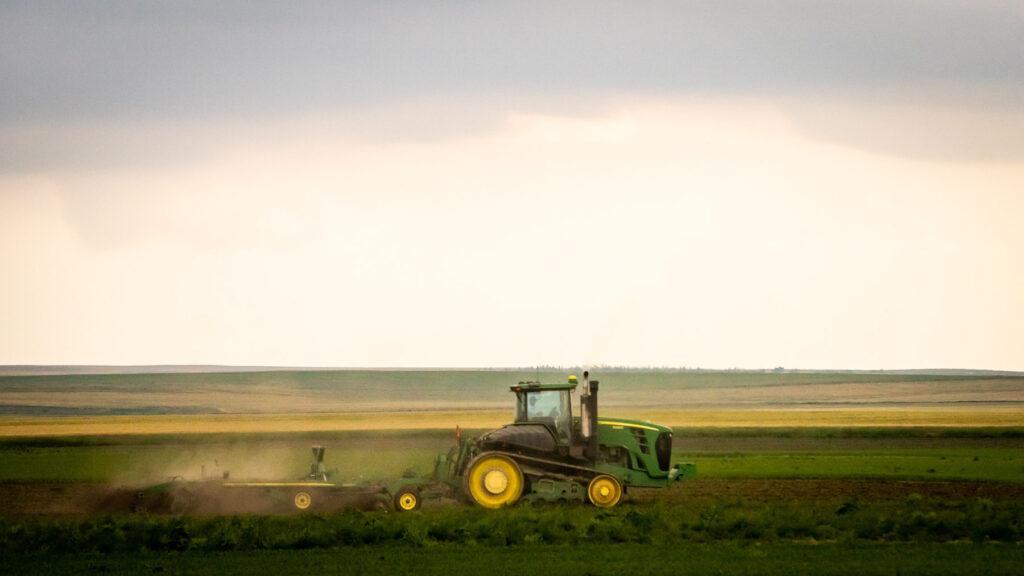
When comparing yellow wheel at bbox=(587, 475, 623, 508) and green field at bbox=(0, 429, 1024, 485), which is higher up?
yellow wheel at bbox=(587, 475, 623, 508)

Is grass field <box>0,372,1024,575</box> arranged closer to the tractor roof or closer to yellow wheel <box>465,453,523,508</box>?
yellow wheel <box>465,453,523,508</box>

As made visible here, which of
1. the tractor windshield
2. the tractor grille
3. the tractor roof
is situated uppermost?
the tractor roof

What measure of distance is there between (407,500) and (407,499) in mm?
22

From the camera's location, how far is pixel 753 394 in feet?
635

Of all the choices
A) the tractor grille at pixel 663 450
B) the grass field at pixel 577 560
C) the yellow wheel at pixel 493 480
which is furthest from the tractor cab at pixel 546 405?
the grass field at pixel 577 560

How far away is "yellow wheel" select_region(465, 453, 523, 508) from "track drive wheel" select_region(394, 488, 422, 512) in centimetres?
117

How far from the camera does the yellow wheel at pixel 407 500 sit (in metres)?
30.2

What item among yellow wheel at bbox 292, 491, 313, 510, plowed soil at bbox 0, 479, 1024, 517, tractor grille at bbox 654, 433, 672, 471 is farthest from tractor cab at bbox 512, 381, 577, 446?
yellow wheel at bbox 292, 491, 313, 510

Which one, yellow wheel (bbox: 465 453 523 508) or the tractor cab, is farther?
the tractor cab

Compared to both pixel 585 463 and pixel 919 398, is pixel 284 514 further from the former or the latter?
pixel 919 398

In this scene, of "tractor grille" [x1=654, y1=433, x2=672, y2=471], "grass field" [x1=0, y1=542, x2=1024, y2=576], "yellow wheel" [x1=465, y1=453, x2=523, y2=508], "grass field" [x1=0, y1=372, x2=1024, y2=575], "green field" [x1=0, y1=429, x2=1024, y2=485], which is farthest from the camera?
"green field" [x1=0, y1=429, x2=1024, y2=485]

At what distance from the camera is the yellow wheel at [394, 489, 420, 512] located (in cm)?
3022

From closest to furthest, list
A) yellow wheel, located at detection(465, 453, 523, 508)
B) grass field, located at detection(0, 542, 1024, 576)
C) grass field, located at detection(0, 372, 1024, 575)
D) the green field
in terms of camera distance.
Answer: grass field, located at detection(0, 542, 1024, 576)
grass field, located at detection(0, 372, 1024, 575)
yellow wheel, located at detection(465, 453, 523, 508)
the green field

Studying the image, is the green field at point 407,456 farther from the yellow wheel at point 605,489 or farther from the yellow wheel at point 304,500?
the yellow wheel at point 605,489
